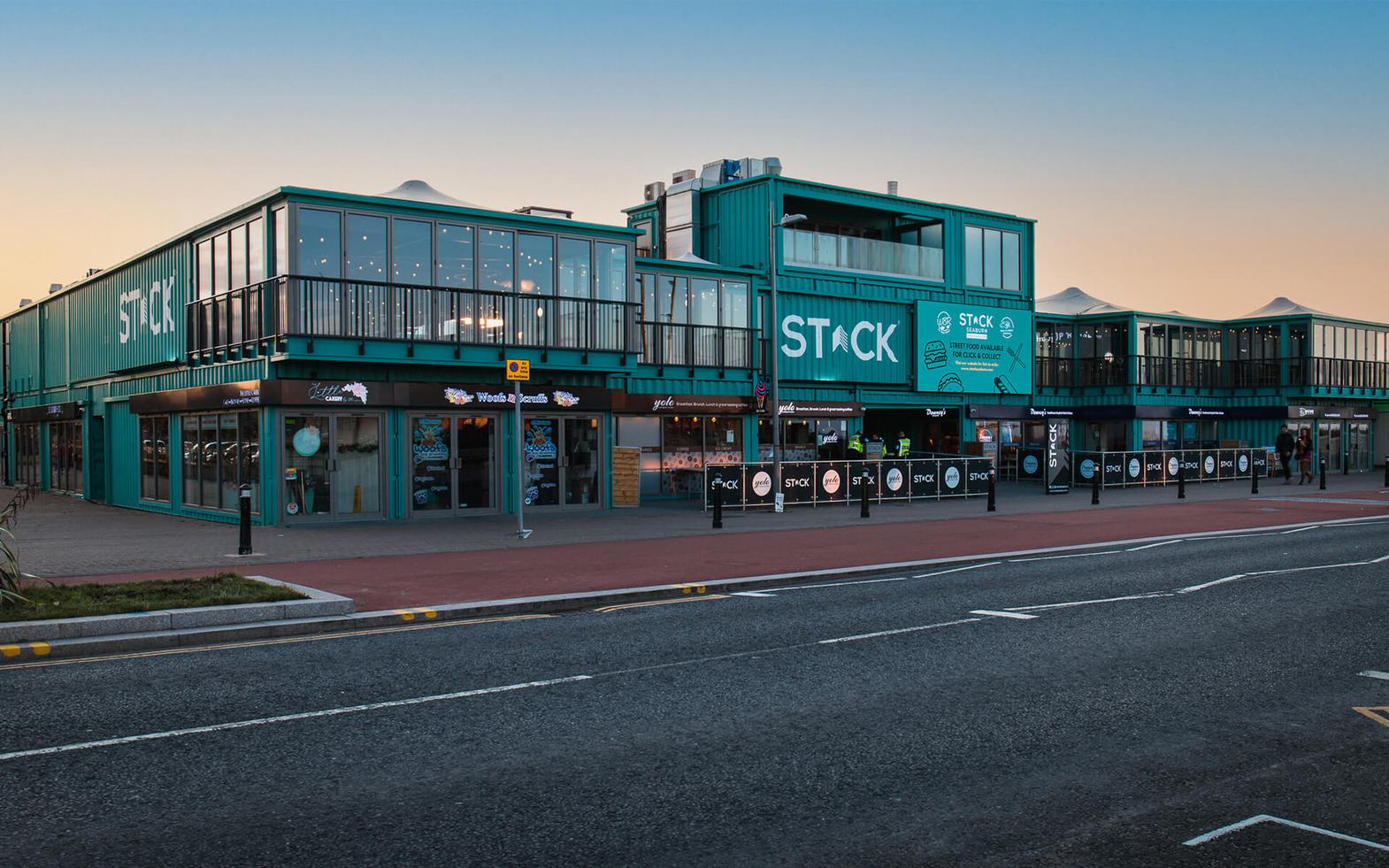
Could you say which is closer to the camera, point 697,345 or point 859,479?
point 859,479

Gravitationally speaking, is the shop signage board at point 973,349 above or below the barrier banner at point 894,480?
above

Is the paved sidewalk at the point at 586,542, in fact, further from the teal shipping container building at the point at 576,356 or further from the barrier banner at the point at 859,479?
the teal shipping container building at the point at 576,356

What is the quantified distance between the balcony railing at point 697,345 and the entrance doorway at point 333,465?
28.1 ft

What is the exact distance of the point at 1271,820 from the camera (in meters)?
5.19

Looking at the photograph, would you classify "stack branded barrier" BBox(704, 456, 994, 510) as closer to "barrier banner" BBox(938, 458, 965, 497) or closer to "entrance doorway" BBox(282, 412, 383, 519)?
"barrier banner" BBox(938, 458, 965, 497)

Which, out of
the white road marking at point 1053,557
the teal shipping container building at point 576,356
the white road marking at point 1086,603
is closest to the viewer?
the white road marking at point 1086,603

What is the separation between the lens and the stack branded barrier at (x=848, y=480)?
2496 cm

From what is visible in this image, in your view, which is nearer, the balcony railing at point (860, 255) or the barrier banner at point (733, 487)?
the barrier banner at point (733, 487)

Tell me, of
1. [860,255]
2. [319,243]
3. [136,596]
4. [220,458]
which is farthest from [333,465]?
[860,255]

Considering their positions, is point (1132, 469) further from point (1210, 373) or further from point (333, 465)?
point (333, 465)

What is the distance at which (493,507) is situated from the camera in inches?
941

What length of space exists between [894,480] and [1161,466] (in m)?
12.2

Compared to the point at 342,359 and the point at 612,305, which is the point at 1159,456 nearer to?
the point at 612,305

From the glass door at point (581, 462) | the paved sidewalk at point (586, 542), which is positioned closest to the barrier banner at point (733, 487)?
the paved sidewalk at point (586, 542)
